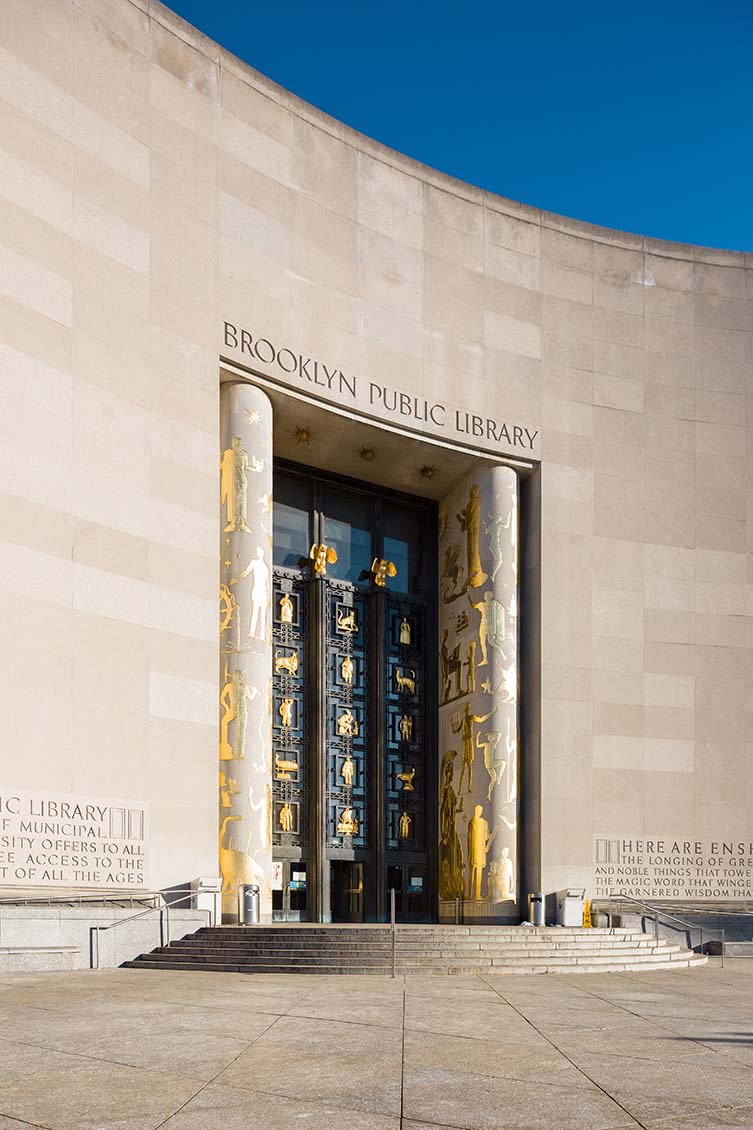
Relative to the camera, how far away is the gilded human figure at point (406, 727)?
3018 centimetres

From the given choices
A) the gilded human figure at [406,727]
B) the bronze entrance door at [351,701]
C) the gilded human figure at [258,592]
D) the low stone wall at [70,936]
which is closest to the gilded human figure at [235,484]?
the gilded human figure at [258,592]

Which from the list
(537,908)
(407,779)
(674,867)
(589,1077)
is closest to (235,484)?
(407,779)

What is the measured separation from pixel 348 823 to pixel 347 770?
3.98ft

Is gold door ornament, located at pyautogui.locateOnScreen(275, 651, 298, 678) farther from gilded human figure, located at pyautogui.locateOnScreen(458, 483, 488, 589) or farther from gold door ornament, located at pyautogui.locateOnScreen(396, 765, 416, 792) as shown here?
gilded human figure, located at pyautogui.locateOnScreen(458, 483, 488, 589)

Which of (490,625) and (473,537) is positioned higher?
(473,537)

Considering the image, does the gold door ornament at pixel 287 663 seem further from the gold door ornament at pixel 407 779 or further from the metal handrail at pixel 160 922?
the metal handrail at pixel 160 922

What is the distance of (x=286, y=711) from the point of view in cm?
2839

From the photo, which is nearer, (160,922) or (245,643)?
(160,922)

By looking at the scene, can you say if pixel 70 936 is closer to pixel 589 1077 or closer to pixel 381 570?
pixel 589 1077

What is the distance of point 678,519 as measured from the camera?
30391 millimetres

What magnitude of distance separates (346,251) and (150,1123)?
22.7m

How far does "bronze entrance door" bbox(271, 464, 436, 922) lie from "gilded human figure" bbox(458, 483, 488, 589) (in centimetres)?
179

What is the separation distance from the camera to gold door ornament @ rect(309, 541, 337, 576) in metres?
29.2

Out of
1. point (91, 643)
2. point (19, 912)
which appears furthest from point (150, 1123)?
point (91, 643)
